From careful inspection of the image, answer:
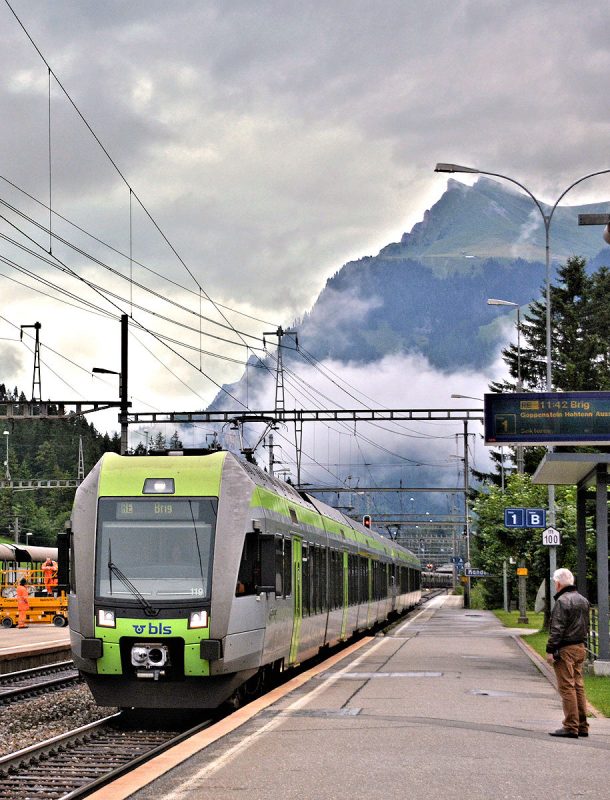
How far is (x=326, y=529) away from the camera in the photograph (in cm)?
2567

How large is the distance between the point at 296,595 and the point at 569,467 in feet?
16.9

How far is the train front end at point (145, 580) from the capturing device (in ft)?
49.7

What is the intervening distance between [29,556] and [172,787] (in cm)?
4496

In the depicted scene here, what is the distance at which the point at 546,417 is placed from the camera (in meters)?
23.4

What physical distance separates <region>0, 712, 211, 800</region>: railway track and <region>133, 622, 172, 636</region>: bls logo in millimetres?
1137

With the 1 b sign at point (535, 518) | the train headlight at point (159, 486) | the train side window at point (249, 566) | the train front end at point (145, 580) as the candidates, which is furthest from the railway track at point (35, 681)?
the 1 b sign at point (535, 518)

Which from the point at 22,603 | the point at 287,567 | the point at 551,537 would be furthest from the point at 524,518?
the point at 287,567

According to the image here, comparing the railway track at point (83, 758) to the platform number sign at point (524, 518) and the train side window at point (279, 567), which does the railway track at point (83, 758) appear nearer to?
the train side window at point (279, 567)

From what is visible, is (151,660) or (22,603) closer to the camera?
(151,660)

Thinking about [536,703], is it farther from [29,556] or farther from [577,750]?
[29,556]

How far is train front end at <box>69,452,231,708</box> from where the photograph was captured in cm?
1514

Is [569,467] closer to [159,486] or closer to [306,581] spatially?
[306,581]

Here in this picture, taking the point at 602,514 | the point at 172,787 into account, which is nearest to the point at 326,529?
the point at 602,514

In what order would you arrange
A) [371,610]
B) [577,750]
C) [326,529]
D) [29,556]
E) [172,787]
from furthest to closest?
[29,556] → [371,610] → [326,529] → [577,750] → [172,787]
